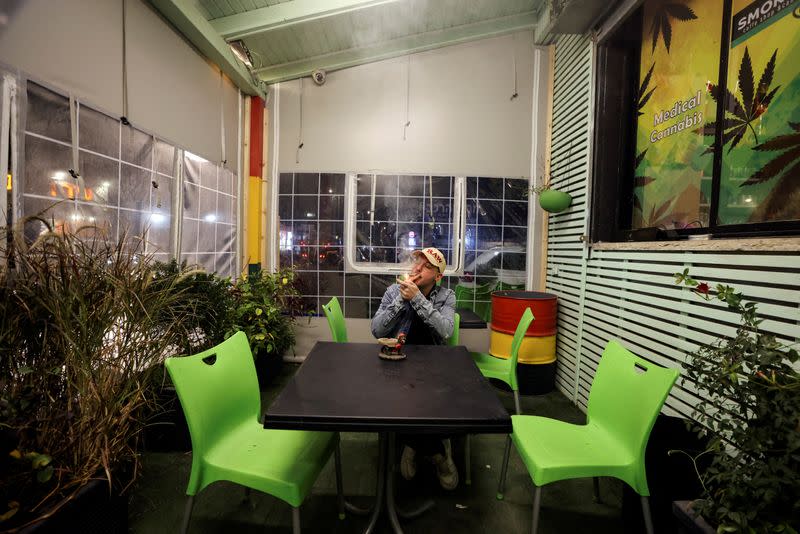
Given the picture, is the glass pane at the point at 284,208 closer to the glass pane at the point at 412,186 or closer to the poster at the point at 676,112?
the glass pane at the point at 412,186

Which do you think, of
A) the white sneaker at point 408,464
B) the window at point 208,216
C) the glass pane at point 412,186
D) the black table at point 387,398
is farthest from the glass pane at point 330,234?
the white sneaker at point 408,464

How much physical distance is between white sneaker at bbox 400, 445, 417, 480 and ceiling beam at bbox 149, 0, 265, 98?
3616 mm

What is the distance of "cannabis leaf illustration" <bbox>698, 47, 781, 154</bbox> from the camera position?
189cm

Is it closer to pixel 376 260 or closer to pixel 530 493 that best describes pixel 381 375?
pixel 530 493

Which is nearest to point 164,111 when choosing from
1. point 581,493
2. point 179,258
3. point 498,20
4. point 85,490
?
point 179,258

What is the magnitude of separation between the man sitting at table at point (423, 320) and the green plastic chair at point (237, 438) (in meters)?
0.60

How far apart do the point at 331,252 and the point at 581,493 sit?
10.9ft

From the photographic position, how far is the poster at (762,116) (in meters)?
1.78

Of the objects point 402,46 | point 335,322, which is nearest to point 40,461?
point 335,322

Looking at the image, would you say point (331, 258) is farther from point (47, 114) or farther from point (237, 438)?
point (237, 438)

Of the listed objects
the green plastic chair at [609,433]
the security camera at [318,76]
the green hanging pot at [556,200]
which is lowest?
the green plastic chair at [609,433]

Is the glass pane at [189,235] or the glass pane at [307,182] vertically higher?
the glass pane at [307,182]

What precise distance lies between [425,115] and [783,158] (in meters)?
3.22

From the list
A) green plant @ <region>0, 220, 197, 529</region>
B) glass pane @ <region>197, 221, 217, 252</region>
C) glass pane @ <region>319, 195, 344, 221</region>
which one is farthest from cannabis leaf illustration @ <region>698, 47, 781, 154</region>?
glass pane @ <region>197, 221, 217, 252</region>
